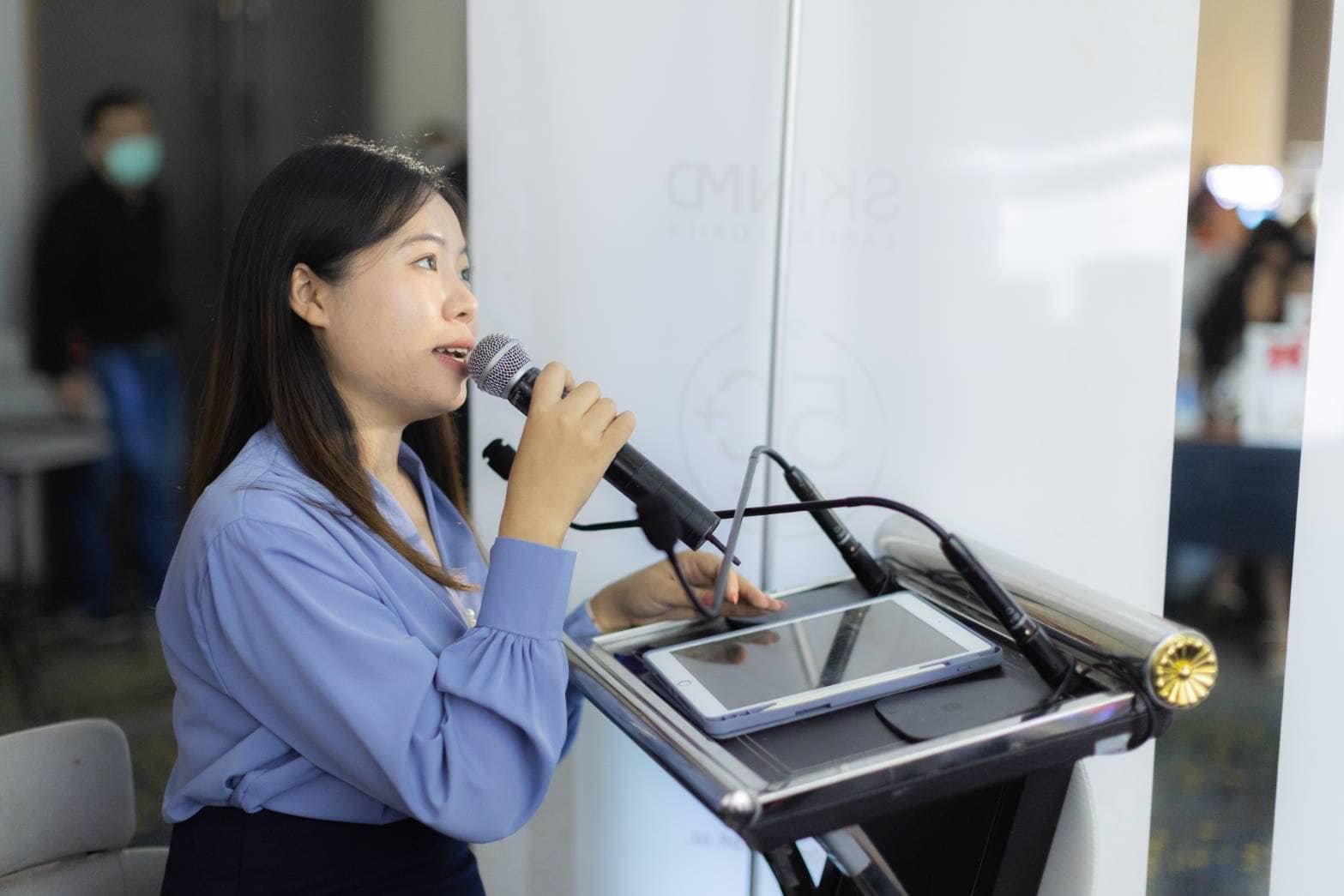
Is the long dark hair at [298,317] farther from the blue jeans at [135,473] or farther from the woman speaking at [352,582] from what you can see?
the blue jeans at [135,473]

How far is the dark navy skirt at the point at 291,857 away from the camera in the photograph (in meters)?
1.13

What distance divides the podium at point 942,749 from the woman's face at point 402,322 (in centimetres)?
32

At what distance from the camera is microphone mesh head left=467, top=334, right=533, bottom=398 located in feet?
3.80

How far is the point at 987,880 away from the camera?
1034 millimetres

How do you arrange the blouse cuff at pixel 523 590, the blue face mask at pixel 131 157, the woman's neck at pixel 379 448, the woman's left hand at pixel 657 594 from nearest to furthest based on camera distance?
1. the blouse cuff at pixel 523 590
2. the woman's neck at pixel 379 448
3. the woman's left hand at pixel 657 594
4. the blue face mask at pixel 131 157

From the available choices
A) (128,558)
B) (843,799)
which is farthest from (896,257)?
(128,558)

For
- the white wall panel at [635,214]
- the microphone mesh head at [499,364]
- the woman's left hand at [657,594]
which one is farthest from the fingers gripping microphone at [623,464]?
the white wall panel at [635,214]

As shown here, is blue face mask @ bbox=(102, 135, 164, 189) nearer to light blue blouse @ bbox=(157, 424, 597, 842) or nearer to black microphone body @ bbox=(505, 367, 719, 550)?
light blue blouse @ bbox=(157, 424, 597, 842)

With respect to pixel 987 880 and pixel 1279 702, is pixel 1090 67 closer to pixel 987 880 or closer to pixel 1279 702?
pixel 1279 702

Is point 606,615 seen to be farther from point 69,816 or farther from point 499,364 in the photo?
point 69,816

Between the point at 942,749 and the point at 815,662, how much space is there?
0.20 meters

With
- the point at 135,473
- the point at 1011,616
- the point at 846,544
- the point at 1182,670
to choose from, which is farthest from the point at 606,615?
the point at 135,473

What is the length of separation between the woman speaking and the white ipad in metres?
0.12

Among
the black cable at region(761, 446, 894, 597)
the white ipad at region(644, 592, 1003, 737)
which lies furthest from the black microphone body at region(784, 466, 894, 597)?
the white ipad at region(644, 592, 1003, 737)
